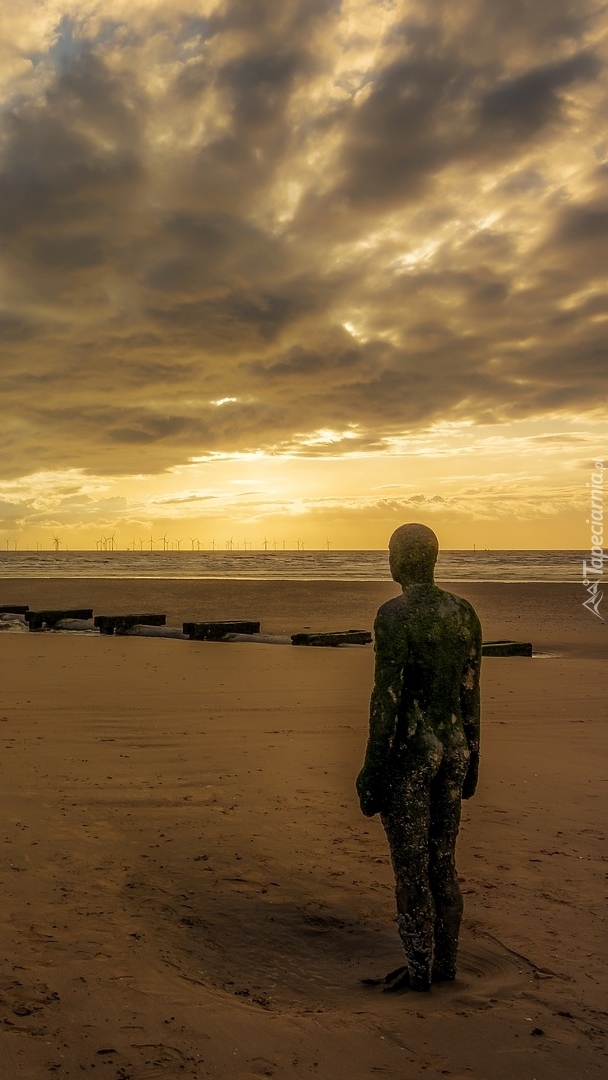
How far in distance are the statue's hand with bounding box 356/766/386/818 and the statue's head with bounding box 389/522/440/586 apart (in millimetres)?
1070

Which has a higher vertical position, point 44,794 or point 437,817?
point 437,817

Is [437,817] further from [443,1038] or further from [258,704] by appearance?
[258,704]

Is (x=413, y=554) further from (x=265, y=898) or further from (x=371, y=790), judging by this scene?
(x=265, y=898)

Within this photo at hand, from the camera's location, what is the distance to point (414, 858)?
4.51 meters

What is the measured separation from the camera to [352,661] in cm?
1617

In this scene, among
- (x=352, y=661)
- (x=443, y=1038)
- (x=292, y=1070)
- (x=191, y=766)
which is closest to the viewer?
(x=292, y=1070)

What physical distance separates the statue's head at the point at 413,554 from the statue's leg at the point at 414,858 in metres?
1.05

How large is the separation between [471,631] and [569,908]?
7.86 ft

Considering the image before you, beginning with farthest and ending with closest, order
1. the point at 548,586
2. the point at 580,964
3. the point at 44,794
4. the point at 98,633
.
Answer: the point at 548,586 → the point at 98,633 → the point at 44,794 → the point at 580,964

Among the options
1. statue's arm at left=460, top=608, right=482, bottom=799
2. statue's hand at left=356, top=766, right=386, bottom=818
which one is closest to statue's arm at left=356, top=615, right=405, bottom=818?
statue's hand at left=356, top=766, right=386, bottom=818

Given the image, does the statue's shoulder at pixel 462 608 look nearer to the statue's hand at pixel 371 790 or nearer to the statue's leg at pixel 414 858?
the statue's leg at pixel 414 858

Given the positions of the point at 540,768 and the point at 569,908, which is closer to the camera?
the point at 569,908

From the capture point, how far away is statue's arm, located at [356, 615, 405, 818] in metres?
4.46

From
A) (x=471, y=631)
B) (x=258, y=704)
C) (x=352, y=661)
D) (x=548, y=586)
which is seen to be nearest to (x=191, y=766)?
(x=258, y=704)
